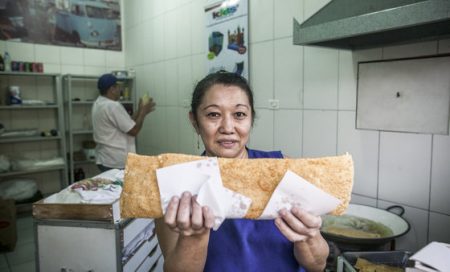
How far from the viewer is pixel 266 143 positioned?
2328 millimetres

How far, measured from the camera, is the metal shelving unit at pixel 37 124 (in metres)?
3.61

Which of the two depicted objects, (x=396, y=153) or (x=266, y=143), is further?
(x=266, y=143)

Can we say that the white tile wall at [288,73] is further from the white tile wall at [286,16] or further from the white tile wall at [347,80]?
the white tile wall at [347,80]

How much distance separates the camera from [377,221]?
154 centimetres

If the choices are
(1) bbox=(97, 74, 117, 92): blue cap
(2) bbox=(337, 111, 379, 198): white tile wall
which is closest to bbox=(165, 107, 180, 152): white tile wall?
(1) bbox=(97, 74, 117, 92): blue cap

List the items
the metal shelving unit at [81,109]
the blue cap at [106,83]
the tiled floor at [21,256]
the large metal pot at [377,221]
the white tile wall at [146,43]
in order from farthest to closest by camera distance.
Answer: the metal shelving unit at [81,109] → the white tile wall at [146,43] → the blue cap at [106,83] → the tiled floor at [21,256] → the large metal pot at [377,221]

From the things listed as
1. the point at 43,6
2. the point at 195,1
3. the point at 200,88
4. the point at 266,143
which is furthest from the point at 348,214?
the point at 43,6

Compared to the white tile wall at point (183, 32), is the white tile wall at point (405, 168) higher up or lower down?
lower down

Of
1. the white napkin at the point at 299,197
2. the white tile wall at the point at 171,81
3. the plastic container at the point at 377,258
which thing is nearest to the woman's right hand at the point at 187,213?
the white napkin at the point at 299,197

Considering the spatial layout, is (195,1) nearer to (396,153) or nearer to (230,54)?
(230,54)

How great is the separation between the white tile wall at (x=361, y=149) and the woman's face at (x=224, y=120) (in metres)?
0.96

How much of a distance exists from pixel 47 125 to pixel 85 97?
1.92 ft

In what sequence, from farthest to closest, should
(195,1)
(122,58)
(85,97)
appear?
1. (122,58)
2. (85,97)
3. (195,1)

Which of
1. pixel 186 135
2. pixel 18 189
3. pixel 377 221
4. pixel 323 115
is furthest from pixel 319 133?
pixel 18 189
